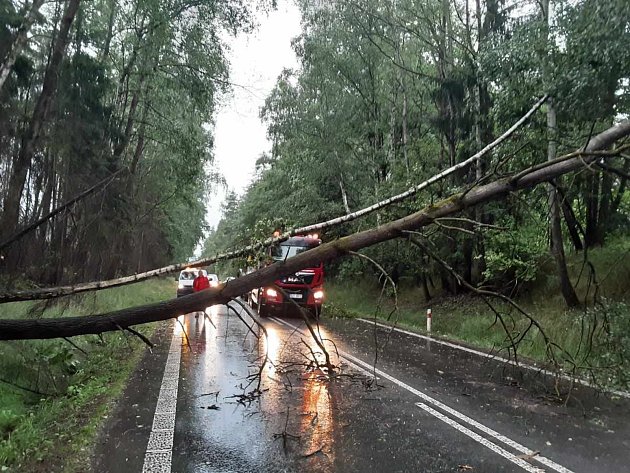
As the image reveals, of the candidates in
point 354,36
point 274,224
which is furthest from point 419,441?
point 354,36

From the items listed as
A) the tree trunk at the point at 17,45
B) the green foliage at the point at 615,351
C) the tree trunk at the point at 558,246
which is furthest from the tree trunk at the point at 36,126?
the tree trunk at the point at 558,246

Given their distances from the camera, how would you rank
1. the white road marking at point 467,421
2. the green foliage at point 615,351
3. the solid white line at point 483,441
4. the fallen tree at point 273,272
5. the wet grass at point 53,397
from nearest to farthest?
the solid white line at point 483,441 < the white road marking at point 467,421 < the wet grass at point 53,397 < the fallen tree at point 273,272 < the green foliage at point 615,351

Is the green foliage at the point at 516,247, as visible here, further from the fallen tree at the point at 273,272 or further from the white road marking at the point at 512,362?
the fallen tree at the point at 273,272

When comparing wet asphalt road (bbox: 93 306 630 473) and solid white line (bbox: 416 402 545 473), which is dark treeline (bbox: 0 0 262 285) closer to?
wet asphalt road (bbox: 93 306 630 473)

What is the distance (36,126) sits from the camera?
34.1 ft

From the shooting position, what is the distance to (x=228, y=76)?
16.4 m

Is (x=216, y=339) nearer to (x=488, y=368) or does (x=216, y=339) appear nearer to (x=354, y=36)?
(x=488, y=368)

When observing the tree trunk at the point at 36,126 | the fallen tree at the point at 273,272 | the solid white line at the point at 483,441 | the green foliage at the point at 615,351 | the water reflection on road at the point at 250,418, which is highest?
the tree trunk at the point at 36,126

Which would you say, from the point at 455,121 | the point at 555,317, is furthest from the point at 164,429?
the point at 455,121

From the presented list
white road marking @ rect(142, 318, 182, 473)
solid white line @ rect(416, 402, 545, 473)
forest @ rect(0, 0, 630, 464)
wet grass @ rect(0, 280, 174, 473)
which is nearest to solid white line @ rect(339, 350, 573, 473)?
solid white line @ rect(416, 402, 545, 473)

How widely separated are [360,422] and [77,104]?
976 cm

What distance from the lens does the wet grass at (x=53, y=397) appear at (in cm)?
494

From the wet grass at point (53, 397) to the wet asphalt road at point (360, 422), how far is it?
0.95 feet

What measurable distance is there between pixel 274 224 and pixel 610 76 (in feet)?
25.1
